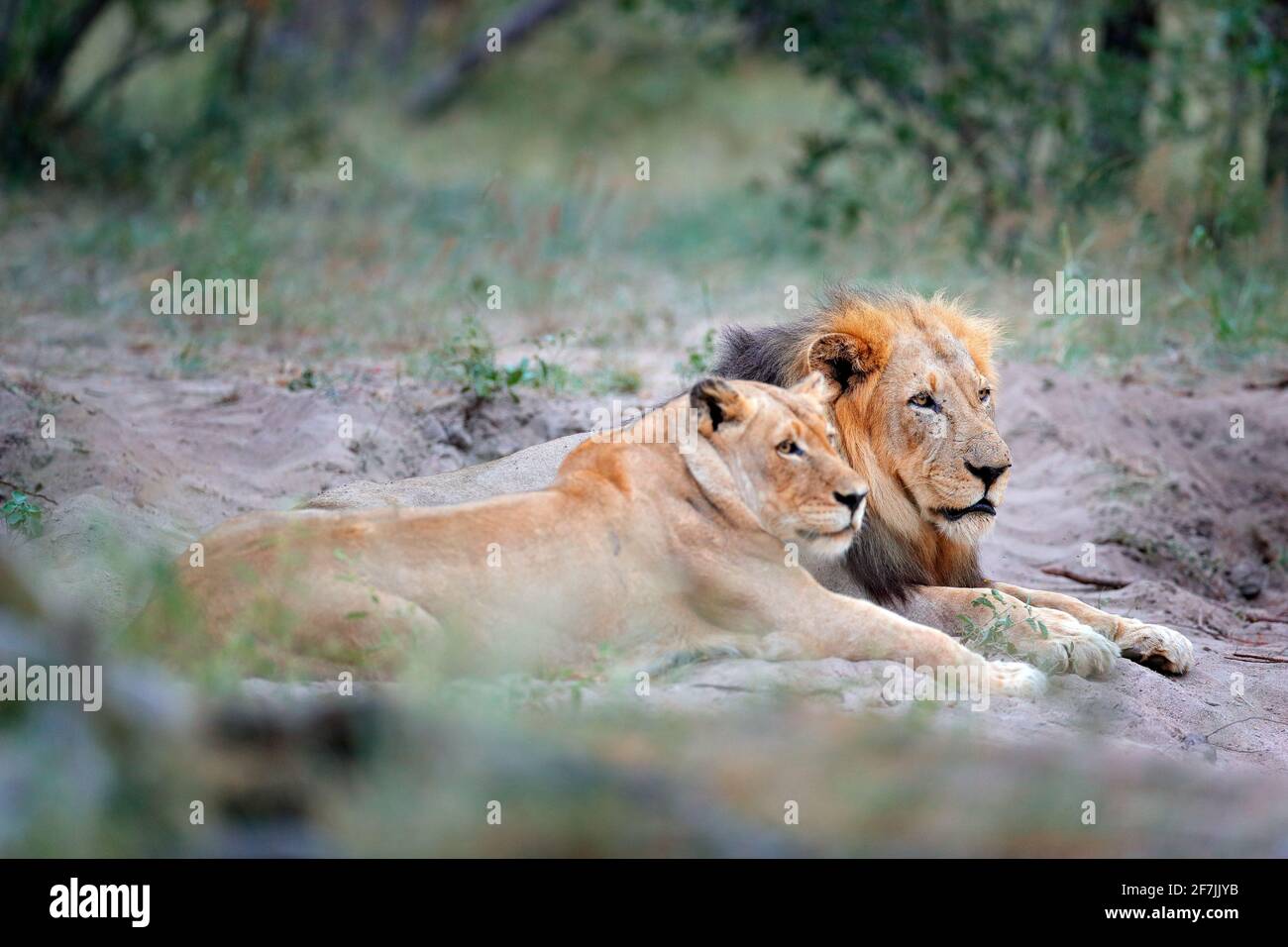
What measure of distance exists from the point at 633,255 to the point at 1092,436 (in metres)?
5.56

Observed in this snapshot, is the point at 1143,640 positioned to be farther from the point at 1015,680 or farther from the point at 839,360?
the point at 839,360

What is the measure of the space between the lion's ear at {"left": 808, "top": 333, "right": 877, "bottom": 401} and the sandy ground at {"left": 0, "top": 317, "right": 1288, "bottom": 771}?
4.16ft

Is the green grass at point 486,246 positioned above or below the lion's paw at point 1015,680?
above

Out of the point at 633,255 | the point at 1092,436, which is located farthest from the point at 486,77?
the point at 1092,436

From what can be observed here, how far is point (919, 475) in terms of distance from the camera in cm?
534

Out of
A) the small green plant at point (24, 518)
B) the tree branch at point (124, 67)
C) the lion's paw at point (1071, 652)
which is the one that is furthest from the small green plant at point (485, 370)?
the tree branch at point (124, 67)

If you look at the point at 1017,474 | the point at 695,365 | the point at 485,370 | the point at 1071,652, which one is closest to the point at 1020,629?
the point at 1071,652

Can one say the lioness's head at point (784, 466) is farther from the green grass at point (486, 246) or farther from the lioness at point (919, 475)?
the green grass at point (486, 246)

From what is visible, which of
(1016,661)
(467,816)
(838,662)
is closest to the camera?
(467,816)

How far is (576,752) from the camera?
2998 millimetres

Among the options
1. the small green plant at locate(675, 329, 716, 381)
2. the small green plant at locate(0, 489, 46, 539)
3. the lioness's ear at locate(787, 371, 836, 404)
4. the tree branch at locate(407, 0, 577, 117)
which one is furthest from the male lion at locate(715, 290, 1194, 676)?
the tree branch at locate(407, 0, 577, 117)

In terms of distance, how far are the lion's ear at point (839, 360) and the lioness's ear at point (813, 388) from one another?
0.19 metres

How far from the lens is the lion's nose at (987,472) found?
519 centimetres
